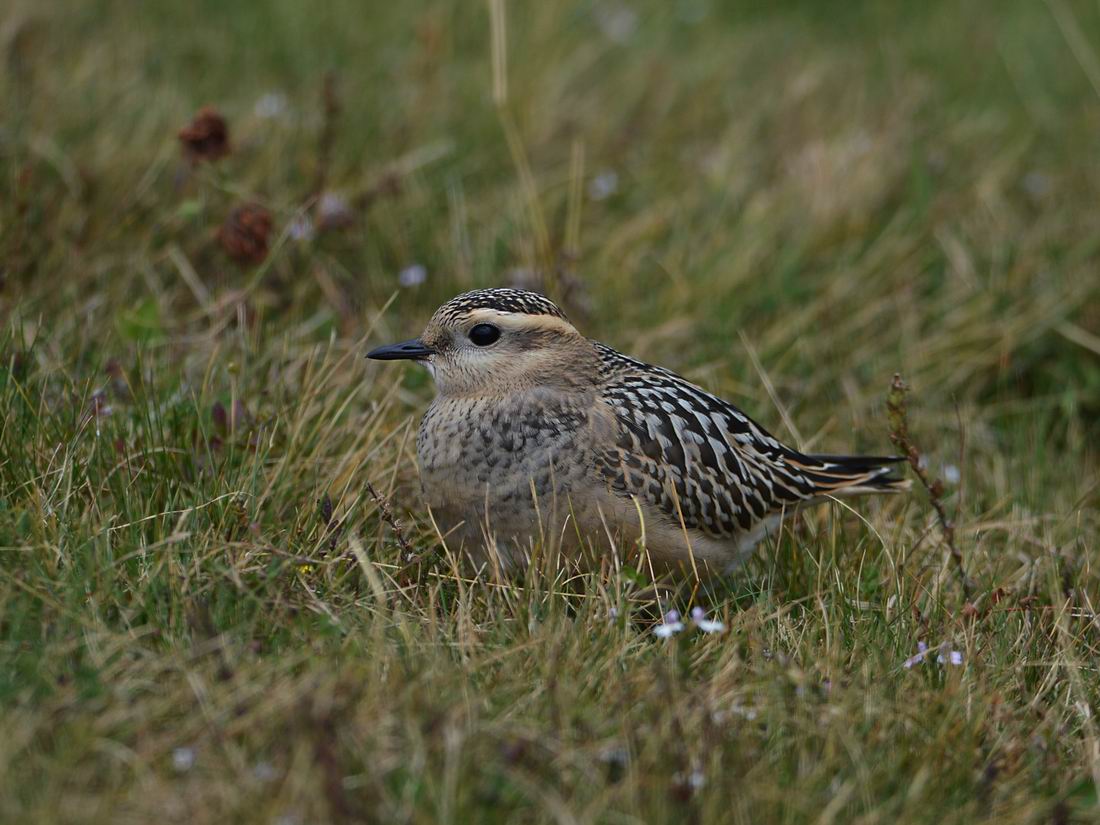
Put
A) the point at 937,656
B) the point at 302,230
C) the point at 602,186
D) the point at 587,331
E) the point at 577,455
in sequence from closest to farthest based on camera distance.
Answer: the point at 937,656 → the point at 577,455 → the point at 302,230 → the point at 587,331 → the point at 602,186

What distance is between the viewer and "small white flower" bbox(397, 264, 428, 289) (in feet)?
21.5

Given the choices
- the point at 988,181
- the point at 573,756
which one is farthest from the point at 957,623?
the point at 988,181

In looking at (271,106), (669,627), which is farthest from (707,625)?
(271,106)

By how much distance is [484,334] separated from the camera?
5.09 meters

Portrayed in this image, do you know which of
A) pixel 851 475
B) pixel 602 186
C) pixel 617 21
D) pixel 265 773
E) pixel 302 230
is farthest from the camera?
pixel 617 21

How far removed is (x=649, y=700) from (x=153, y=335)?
291 cm

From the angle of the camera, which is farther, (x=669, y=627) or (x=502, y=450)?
(x=502, y=450)

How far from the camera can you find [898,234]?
759 centimetres

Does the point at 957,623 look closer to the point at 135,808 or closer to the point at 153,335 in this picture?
the point at 135,808

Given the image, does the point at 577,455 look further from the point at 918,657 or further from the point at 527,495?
the point at 918,657

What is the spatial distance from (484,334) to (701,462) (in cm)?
90

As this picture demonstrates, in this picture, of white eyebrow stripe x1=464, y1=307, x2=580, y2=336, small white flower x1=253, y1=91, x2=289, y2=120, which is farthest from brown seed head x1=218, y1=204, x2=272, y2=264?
white eyebrow stripe x1=464, y1=307, x2=580, y2=336

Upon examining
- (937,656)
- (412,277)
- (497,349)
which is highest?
(497,349)

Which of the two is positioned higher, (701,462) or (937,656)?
(701,462)
